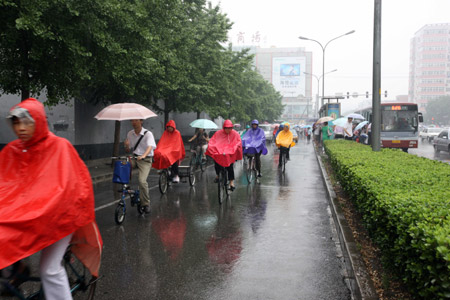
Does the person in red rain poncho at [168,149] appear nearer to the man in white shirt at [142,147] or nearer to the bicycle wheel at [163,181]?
the bicycle wheel at [163,181]

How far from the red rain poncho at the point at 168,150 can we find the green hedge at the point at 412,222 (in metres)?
4.62

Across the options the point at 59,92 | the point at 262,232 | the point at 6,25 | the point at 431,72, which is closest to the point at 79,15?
the point at 6,25

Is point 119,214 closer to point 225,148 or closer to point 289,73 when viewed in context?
point 225,148

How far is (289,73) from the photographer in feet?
454

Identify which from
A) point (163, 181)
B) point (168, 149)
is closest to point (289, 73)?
point (163, 181)

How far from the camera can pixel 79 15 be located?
33.9 feet

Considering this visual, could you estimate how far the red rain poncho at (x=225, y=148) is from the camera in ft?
31.6

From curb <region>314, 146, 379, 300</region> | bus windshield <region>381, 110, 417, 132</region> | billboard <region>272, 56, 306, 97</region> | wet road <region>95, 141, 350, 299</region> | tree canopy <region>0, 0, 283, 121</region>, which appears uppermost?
billboard <region>272, 56, 306, 97</region>

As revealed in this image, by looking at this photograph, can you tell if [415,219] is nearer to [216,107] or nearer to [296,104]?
[216,107]

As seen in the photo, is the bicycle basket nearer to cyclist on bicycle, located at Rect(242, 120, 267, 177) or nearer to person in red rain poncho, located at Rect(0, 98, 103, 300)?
person in red rain poncho, located at Rect(0, 98, 103, 300)

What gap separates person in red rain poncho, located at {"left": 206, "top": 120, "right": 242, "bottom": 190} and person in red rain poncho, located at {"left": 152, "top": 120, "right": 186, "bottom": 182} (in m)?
1.00

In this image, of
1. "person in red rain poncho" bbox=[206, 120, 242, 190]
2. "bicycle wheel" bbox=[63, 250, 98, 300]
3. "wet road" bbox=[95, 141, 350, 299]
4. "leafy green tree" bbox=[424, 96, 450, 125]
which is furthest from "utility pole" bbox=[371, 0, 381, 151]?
"leafy green tree" bbox=[424, 96, 450, 125]

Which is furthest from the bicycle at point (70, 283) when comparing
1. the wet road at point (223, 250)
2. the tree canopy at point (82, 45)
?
the tree canopy at point (82, 45)

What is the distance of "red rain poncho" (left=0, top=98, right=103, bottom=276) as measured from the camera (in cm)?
281
